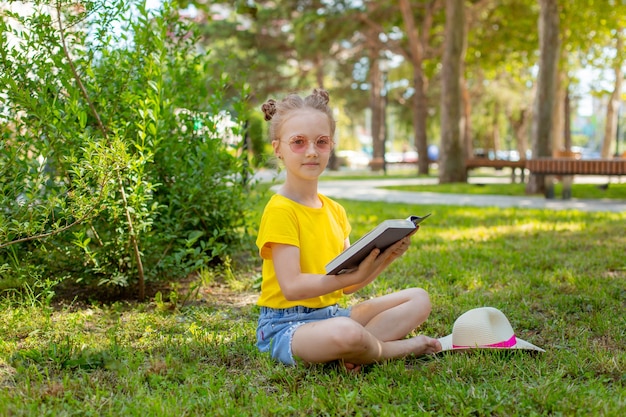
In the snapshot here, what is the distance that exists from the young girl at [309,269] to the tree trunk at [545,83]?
Answer: 1045cm

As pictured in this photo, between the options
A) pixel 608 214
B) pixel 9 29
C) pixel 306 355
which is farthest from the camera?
pixel 608 214

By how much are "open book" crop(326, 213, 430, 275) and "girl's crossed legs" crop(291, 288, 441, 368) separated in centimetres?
24

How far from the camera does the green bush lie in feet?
11.7

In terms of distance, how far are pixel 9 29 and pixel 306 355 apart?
7.65 feet

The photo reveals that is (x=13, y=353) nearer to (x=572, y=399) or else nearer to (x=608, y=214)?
(x=572, y=399)

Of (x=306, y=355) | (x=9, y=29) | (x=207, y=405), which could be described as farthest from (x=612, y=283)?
(x=9, y=29)

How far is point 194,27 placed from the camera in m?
4.65

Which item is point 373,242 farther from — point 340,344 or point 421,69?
point 421,69

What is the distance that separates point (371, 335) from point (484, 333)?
58cm

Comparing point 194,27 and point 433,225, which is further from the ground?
point 194,27

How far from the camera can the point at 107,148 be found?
336 cm

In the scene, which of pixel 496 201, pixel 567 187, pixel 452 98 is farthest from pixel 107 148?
pixel 452 98

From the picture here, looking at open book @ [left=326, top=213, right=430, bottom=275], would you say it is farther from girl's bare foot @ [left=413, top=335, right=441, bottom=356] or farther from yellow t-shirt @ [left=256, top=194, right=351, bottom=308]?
girl's bare foot @ [left=413, top=335, right=441, bottom=356]

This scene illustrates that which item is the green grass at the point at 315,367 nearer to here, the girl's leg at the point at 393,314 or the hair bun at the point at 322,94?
the girl's leg at the point at 393,314
